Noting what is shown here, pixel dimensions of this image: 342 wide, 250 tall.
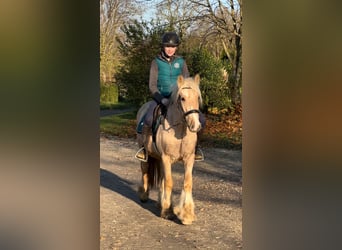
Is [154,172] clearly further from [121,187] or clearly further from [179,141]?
[179,141]

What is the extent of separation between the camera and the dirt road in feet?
7.25

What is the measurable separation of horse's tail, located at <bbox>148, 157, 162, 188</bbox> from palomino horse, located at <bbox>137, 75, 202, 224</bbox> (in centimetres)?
7

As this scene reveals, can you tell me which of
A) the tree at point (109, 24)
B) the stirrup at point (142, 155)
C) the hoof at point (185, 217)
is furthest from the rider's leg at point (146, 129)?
the tree at point (109, 24)

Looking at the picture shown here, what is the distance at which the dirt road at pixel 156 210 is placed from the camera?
2211 millimetres

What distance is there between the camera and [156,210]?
2.94 meters

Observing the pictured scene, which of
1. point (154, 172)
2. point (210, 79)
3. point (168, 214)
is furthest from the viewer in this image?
point (210, 79)

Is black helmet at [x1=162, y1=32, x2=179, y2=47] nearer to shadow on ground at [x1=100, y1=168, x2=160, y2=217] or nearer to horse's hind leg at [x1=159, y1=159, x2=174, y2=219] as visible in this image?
horse's hind leg at [x1=159, y1=159, x2=174, y2=219]

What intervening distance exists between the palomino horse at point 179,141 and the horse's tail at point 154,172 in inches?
2.6

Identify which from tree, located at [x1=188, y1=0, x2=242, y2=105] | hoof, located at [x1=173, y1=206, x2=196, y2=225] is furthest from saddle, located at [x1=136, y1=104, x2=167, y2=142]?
tree, located at [x1=188, y1=0, x2=242, y2=105]

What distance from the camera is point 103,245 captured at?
2043 mm

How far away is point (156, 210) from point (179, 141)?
0.65 metres

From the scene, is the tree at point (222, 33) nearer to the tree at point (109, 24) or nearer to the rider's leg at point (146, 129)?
the rider's leg at point (146, 129)

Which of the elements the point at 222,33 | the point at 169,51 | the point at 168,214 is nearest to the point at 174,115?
the point at 169,51
